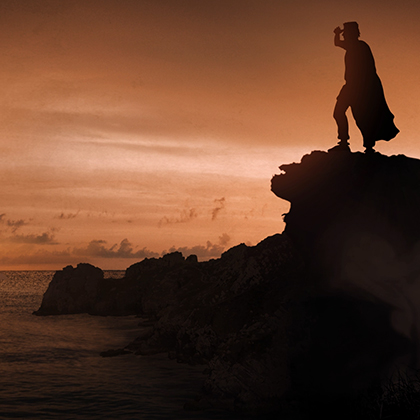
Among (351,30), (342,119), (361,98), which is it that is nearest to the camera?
(342,119)

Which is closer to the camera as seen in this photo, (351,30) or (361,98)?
(361,98)

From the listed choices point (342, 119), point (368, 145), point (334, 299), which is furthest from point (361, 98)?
point (334, 299)

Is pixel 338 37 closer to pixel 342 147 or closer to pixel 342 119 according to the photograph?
pixel 342 119

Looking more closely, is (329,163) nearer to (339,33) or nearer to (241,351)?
(339,33)

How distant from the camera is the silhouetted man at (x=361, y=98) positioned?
16.7 metres

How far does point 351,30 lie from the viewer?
16984mm

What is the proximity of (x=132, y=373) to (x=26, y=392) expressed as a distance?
467 cm

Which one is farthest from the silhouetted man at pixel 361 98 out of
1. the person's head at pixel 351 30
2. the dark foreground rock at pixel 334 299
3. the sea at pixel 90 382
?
the sea at pixel 90 382

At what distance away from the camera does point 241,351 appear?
16.1 m

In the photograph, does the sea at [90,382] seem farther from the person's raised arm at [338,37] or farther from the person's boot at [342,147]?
the person's raised arm at [338,37]

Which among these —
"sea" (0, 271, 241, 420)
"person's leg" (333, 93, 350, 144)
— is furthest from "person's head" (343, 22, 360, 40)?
"sea" (0, 271, 241, 420)

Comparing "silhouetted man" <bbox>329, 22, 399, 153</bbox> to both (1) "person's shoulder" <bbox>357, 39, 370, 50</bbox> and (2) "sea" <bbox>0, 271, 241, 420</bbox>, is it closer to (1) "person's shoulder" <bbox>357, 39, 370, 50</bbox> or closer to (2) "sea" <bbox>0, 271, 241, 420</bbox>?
(1) "person's shoulder" <bbox>357, 39, 370, 50</bbox>

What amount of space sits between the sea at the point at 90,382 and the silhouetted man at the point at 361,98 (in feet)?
34.7

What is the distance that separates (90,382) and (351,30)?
58.1ft
